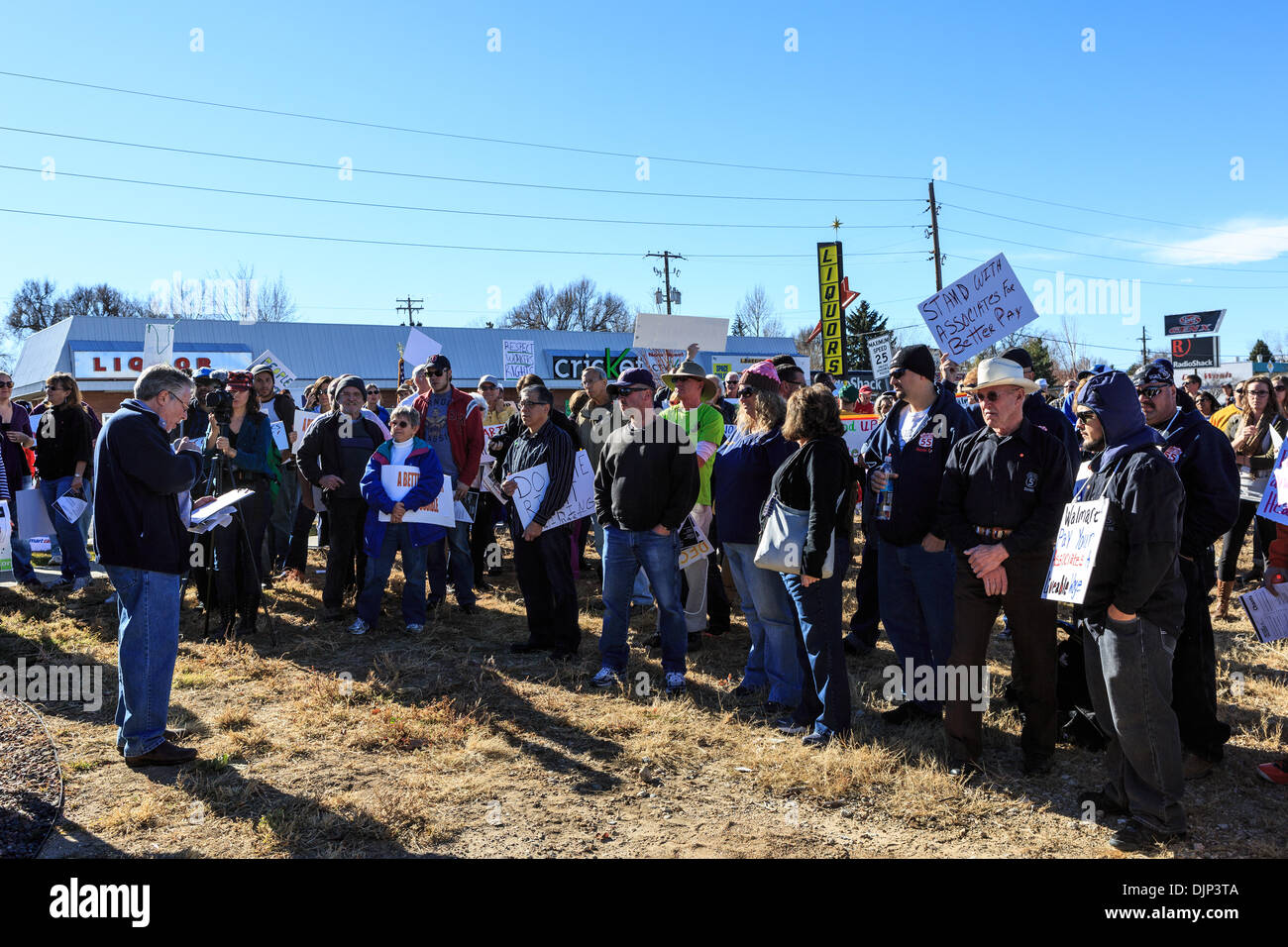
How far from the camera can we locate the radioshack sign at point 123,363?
1214 inches

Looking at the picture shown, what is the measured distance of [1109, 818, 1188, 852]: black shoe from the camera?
3.90m

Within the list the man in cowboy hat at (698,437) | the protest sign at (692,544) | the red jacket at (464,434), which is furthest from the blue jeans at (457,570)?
the protest sign at (692,544)

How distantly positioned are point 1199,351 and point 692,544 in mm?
81373

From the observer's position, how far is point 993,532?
4.55 meters

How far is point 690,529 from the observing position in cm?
706

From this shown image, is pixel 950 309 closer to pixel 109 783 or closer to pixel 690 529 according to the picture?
pixel 690 529

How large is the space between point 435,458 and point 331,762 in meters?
3.29

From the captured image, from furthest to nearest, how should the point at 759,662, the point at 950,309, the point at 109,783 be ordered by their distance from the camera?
the point at 950,309 < the point at 759,662 < the point at 109,783

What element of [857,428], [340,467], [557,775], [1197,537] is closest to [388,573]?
[340,467]

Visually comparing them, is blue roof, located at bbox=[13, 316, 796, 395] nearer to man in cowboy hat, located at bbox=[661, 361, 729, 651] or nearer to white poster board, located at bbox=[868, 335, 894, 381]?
white poster board, located at bbox=[868, 335, 894, 381]

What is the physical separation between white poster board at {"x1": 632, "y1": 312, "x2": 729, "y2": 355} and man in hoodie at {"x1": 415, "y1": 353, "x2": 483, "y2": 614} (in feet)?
17.0

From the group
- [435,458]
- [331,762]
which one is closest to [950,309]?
[435,458]

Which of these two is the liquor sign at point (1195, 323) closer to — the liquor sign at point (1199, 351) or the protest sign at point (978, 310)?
the liquor sign at point (1199, 351)
